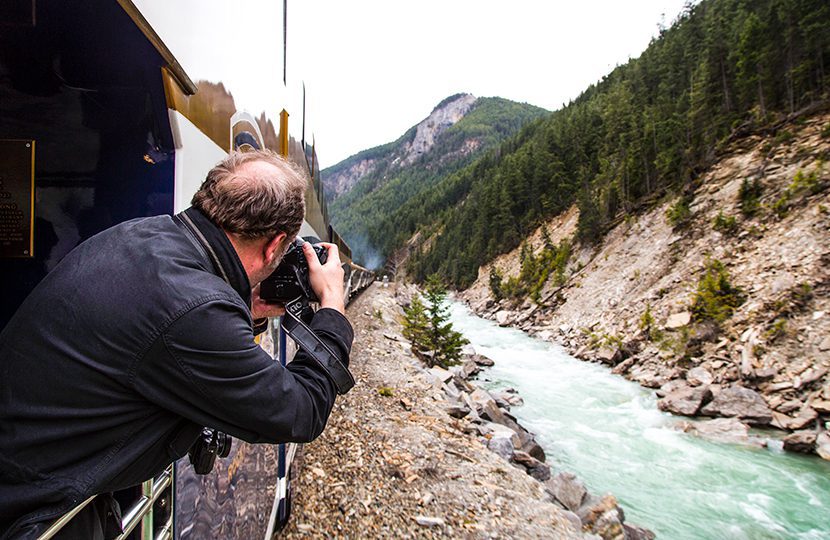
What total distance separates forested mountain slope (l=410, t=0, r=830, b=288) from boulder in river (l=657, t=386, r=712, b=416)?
16127mm

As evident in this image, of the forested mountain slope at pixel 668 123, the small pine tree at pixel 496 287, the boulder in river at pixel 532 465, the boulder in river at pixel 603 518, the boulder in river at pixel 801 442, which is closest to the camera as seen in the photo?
the boulder in river at pixel 603 518

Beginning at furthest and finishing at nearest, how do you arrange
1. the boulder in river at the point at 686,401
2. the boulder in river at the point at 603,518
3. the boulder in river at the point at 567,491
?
the boulder in river at the point at 686,401
the boulder in river at the point at 567,491
the boulder in river at the point at 603,518

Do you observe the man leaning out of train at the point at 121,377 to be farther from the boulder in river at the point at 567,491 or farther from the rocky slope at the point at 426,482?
the boulder in river at the point at 567,491

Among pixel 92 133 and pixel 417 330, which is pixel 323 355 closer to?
pixel 92 133

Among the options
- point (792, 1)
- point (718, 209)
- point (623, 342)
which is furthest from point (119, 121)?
point (792, 1)

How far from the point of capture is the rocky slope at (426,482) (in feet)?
13.4

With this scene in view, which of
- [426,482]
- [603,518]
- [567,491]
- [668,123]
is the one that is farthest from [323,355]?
[668,123]

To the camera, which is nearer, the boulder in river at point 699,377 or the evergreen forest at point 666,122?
the boulder in river at point 699,377

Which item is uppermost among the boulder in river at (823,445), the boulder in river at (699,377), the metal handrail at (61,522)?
the metal handrail at (61,522)

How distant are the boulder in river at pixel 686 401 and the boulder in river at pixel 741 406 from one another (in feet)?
0.62

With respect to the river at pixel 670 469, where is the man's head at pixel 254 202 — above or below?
above

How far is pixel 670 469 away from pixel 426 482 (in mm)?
6358

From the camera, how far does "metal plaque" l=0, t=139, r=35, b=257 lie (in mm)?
1209

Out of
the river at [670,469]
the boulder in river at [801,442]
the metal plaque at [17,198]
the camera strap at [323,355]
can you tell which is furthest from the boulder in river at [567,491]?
the boulder in river at [801,442]
